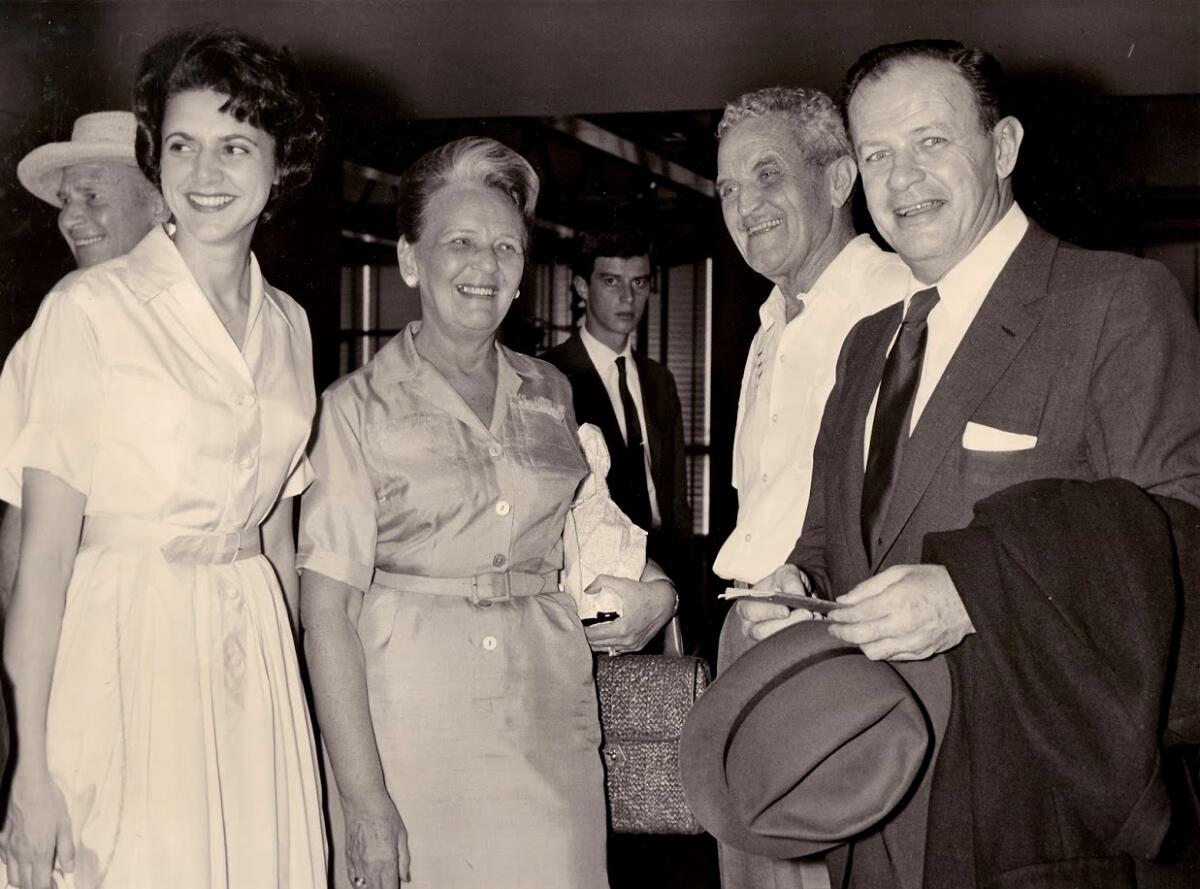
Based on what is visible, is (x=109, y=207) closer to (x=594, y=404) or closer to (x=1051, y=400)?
(x=594, y=404)

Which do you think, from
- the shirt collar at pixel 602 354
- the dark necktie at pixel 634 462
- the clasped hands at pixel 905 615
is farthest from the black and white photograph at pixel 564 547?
the shirt collar at pixel 602 354

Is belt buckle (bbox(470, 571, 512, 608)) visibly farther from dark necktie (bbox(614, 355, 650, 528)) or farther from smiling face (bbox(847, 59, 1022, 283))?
dark necktie (bbox(614, 355, 650, 528))

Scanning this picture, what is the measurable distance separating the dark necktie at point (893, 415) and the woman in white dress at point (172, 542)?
96cm

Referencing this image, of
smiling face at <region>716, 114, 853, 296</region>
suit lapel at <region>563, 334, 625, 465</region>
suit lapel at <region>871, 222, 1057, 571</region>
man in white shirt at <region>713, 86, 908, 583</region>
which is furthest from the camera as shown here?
suit lapel at <region>563, 334, 625, 465</region>

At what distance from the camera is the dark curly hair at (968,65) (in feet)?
6.36

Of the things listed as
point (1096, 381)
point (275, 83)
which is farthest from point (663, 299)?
point (1096, 381)

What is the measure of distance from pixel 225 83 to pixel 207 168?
15cm

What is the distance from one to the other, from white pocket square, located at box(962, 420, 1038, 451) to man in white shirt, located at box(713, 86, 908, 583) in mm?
798

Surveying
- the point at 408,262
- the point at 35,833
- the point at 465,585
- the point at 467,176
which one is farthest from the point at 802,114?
the point at 35,833

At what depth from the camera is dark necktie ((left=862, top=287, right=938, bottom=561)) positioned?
1.90 m

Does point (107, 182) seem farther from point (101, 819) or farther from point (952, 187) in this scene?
point (952, 187)

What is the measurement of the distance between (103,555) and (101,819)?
0.40m

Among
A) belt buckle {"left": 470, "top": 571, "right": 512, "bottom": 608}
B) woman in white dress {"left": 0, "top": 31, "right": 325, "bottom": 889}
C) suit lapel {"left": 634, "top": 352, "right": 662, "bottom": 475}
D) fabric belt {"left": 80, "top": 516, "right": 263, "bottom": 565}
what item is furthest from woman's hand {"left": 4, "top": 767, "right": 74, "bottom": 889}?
suit lapel {"left": 634, "top": 352, "right": 662, "bottom": 475}

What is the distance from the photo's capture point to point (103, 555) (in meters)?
1.95
